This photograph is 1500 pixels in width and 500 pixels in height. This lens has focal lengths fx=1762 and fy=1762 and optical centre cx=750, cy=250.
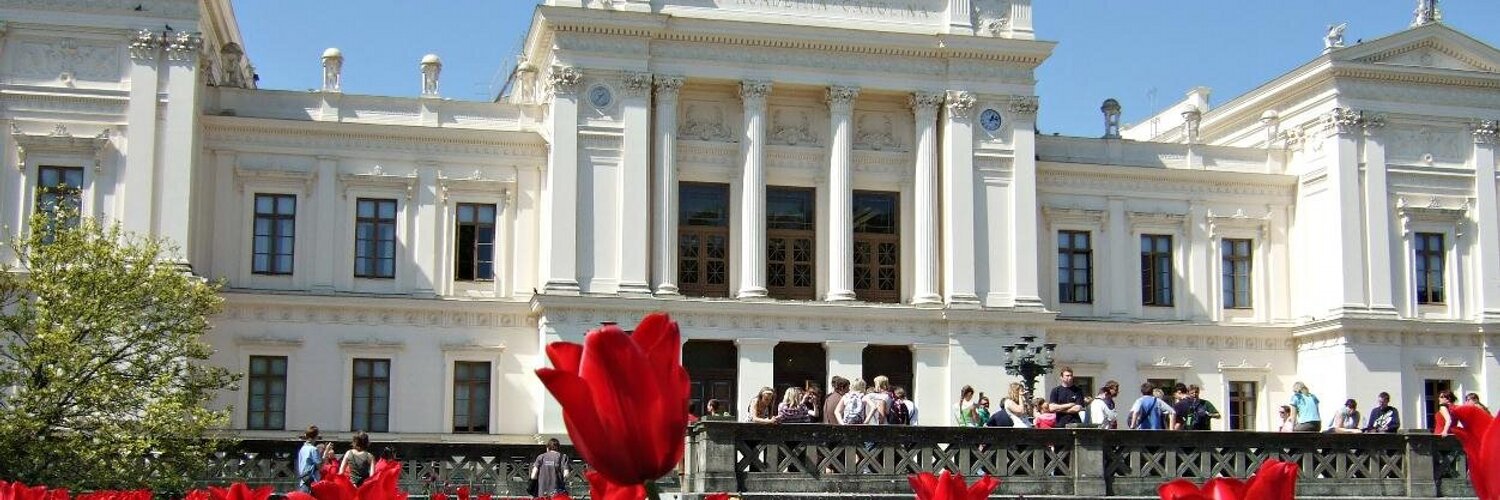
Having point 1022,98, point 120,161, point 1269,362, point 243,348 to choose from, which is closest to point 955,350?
point 1022,98

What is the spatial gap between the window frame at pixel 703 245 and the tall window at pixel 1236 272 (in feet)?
40.3

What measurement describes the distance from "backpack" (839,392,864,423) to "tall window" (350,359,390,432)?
Result: 1681 centimetres

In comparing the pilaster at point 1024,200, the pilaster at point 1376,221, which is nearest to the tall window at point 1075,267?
the pilaster at point 1024,200

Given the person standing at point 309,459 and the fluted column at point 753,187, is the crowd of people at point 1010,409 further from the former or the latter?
the fluted column at point 753,187

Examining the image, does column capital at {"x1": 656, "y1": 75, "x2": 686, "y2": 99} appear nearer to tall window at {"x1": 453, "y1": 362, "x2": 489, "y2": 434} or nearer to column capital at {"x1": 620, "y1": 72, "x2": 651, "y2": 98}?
column capital at {"x1": 620, "y1": 72, "x2": 651, "y2": 98}

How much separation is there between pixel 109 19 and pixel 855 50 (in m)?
15.0

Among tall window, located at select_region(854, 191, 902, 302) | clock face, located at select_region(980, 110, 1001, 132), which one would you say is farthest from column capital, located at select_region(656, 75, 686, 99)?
clock face, located at select_region(980, 110, 1001, 132)

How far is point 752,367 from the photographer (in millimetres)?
36719

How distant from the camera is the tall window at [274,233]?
36.4 meters

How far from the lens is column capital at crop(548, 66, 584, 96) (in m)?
36.0

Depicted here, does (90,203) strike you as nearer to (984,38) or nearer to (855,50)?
(855,50)

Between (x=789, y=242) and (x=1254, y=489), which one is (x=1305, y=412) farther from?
(x=1254, y=489)

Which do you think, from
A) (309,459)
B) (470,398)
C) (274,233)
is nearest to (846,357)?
(470,398)

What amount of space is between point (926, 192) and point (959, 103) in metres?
2.05
